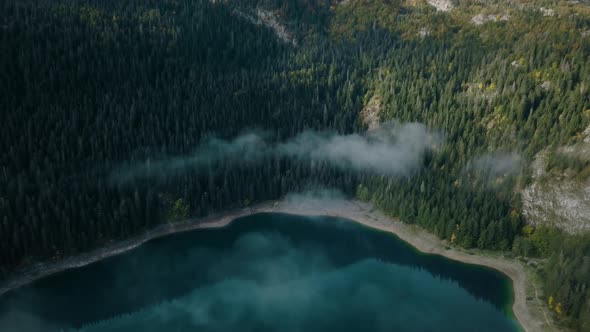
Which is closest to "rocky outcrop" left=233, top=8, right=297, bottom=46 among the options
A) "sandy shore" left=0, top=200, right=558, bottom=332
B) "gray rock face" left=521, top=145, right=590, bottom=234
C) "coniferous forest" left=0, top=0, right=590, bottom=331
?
"coniferous forest" left=0, top=0, right=590, bottom=331

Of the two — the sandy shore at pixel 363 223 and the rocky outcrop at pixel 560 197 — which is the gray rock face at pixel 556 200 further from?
the sandy shore at pixel 363 223

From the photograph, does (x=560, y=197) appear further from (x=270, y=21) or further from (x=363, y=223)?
(x=270, y=21)

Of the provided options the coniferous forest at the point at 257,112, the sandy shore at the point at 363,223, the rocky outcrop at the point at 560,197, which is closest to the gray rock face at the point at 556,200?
the rocky outcrop at the point at 560,197

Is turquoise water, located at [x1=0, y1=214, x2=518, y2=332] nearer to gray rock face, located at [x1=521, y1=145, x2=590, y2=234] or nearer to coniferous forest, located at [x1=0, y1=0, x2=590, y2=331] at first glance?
coniferous forest, located at [x1=0, y1=0, x2=590, y2=331]

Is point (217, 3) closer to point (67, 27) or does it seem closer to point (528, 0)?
point (67, 27)

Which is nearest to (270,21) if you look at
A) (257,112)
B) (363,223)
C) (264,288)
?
(257,112)

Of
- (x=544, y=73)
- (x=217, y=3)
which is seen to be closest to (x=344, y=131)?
(x=544, y=73)
